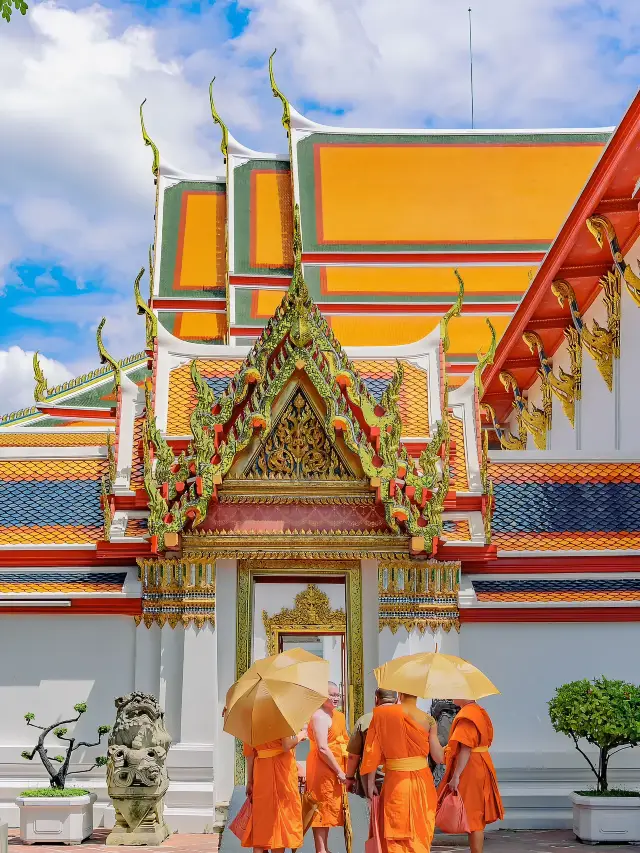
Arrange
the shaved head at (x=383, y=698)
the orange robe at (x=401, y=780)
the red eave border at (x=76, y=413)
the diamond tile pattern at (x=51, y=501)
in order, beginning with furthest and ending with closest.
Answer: the red eave border at (x=76, y=413)
the diamond tile pattern at (x=51, y=501)
the shaved head at (x=383, y=698)
the orange robe at (x=401, y=780)

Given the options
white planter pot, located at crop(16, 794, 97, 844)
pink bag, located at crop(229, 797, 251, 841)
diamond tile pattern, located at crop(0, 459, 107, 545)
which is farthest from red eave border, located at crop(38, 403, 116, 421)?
pink bag, located at crop(229, 797, 251, 841)


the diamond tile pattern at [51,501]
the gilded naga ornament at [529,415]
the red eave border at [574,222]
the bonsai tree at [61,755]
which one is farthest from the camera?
the gilded naga ornament at [529,415]

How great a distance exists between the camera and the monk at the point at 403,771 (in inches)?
230

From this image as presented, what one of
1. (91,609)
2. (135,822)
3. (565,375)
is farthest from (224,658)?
(565,375)

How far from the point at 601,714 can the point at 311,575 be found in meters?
2.00

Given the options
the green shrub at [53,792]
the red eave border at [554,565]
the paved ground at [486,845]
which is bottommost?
the paved ground at [486,845]

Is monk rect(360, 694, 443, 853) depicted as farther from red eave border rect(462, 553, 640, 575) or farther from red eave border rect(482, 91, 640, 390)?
red eave border rect(482, 91, 640, 390)

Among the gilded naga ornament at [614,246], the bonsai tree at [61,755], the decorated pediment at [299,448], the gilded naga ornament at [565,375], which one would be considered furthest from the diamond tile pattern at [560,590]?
the gilded naga ornament at [565,375]

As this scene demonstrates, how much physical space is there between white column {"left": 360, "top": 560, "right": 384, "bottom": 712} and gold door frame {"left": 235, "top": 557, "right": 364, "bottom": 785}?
0.09 feet

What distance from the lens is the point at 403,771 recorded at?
5.86 metres

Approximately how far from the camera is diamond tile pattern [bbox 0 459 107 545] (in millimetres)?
8695

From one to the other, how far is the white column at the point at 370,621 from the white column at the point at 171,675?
3.83ft

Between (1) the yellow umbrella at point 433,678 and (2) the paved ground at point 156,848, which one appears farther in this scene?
(2) the paved ground at point 156,848

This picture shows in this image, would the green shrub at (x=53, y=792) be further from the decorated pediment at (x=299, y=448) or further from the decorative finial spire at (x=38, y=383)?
the decorative finial spire at (x=38, y=383)
